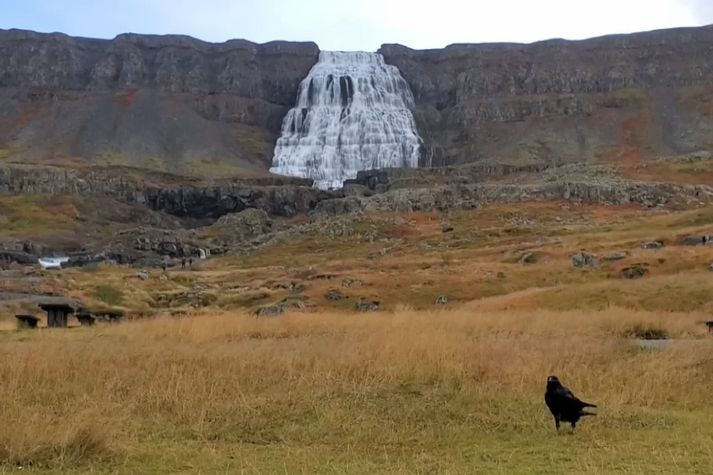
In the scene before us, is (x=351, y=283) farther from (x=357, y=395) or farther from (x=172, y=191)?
(x=172, y=191)

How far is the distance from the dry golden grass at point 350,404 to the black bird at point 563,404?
0.78 feet

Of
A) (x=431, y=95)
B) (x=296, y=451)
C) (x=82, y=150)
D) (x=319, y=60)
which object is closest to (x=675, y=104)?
(x=431, y=95)

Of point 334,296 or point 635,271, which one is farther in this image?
point 334,296

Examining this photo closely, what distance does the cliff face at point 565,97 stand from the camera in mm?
130625

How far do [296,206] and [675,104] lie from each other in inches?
2805

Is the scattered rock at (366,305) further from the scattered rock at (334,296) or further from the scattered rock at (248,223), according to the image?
the scattered rock at (248,223)

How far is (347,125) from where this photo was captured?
13888 centimetres

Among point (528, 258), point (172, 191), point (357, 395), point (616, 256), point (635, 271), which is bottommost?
point (172, 191)

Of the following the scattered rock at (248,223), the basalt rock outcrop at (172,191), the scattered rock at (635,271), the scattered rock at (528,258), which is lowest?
the scattered rock at (248,223)

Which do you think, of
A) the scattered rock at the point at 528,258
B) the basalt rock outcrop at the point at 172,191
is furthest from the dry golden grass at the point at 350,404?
the basalt rock outcrop at the point at 172,191

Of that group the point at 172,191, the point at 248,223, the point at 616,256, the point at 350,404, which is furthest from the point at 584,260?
the point at 172,191

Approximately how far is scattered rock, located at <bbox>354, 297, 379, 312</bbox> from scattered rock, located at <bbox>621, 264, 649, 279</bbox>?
10.9 meters

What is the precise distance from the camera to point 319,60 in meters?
159

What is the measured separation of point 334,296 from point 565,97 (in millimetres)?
118378
